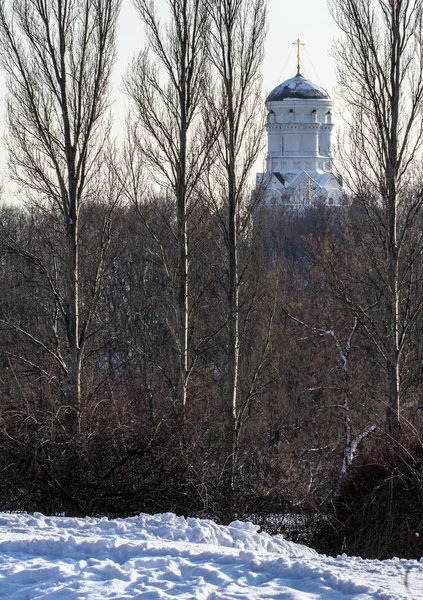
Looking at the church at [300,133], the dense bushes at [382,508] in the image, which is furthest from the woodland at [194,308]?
the church at [300,133]

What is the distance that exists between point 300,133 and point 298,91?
12.9 ft

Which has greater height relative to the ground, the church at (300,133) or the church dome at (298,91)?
the church dome at (298,91)

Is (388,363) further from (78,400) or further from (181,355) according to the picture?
(78,400)

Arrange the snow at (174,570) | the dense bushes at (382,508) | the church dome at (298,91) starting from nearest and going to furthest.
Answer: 1. the snow at (174,570)
2. the dense bushes at (382,508)
3. the church dome at (298,91)

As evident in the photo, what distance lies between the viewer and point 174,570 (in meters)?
5.90

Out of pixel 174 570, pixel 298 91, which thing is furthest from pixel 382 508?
→ pixel 298 91

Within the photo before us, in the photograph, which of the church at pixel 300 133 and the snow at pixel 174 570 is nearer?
the snow at pixel 174 570

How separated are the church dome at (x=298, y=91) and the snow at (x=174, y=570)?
77.8 meters

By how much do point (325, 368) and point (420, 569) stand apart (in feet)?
58.6

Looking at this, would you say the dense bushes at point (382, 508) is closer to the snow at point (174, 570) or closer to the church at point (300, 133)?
the snow at point (174, 570)

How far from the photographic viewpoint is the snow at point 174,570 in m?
5.46

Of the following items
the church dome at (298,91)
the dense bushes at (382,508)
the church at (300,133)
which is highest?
the church dome at (298,91)

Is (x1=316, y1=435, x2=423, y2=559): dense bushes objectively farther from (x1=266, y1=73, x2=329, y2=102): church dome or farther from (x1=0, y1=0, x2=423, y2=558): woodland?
(x1=266, y1=73, x2=329, y2=102): church dome

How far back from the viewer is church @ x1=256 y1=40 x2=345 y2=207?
81.9 meters
